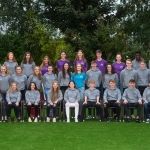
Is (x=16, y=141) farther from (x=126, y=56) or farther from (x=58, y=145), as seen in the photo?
(x=126, y=56)

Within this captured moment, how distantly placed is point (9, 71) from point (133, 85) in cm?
365

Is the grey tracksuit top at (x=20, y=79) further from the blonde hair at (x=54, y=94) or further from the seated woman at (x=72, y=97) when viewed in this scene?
the seated woman at (x=72, y=97)

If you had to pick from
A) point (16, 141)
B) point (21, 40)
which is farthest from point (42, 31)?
point (16, 141)

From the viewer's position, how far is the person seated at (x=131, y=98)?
12.5 metres

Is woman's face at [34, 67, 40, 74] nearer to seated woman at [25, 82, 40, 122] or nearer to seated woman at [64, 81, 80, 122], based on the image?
seated woman at [25, 82, 40, 122]

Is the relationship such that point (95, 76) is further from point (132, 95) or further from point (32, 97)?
point (32, 97)

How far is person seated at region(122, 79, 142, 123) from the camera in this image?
12.5 m

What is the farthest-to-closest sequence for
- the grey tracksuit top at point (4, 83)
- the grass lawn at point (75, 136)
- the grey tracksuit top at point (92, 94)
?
the grey tracksuit top at point (4, 83)
the grey tracksuit top at point (92, 94)
the grass lawn at point (75, 136)

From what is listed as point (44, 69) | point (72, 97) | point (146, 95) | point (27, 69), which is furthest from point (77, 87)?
point (146, 95)

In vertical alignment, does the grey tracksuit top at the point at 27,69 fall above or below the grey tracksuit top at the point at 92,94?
above

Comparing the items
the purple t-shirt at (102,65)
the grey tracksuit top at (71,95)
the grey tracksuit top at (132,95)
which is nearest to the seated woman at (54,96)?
the grey tracksuit top at (71,95)

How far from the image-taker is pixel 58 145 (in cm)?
927

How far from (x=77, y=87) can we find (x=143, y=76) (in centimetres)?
195

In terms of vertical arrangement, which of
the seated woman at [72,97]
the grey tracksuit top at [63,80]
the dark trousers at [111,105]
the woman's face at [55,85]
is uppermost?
the grey tracksuit top at [63,80]
